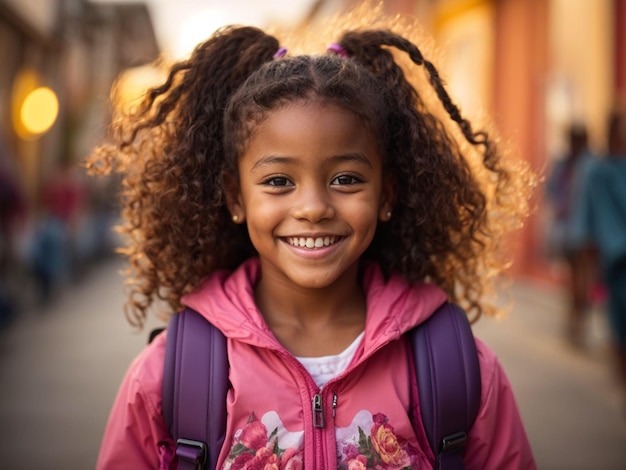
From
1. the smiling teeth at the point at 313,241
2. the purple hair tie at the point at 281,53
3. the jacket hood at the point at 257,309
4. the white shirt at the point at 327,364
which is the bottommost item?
the white shirt at the point at 327,364

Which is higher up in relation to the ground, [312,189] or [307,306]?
[312,189]

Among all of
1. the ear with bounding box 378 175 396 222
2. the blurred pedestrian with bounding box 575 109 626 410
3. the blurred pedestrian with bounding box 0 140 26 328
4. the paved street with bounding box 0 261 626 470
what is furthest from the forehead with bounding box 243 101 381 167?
the blurred pedestrian with bounding box 0 140 26 328

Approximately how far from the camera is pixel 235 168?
2090 mm

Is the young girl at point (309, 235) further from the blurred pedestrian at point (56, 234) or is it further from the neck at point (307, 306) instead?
the blurred pedestrian at point (56, 234)

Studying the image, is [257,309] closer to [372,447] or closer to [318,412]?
[318,412]

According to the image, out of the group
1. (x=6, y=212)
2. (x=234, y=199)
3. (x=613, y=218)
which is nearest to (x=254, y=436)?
(x=234, y=199)

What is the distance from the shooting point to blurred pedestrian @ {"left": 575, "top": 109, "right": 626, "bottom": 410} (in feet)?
14.2

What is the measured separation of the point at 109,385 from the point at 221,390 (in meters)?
3.63

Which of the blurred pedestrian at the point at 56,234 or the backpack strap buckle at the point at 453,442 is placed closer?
the backpack strap buckle at the point at 453,442

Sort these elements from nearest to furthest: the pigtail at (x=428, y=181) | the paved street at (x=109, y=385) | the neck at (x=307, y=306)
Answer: the neck at (x=307, y=306), the pigtail at (x=428, y=181), the paved street at (x=109, y=385)

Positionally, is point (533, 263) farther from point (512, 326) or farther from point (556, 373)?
point (556, 373)

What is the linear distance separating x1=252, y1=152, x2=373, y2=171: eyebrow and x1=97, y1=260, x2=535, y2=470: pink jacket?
379 millimetres

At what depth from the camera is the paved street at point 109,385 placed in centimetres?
396

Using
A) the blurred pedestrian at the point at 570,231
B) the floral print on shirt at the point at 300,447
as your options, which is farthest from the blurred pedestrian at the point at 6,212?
the blurred pedestrian at the point at 570,231
